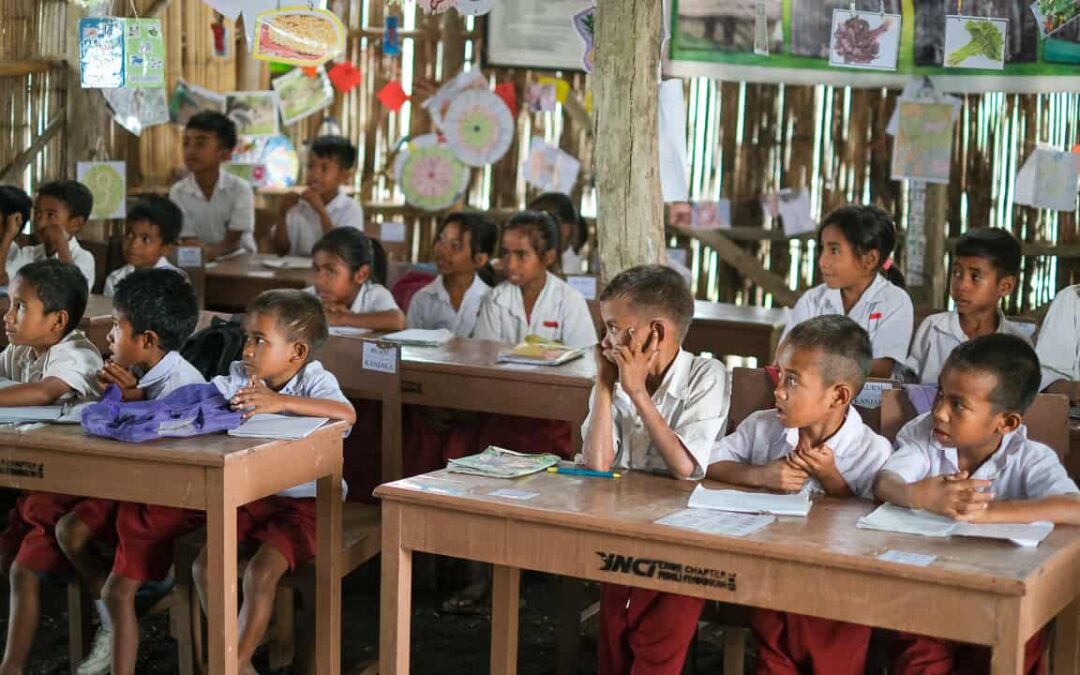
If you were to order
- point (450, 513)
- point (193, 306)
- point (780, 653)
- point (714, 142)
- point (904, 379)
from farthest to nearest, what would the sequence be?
point (714, 142) < point (904, 379) < point (193, 306) < point (780, 653) < point (450, 513)

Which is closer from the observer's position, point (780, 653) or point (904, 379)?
point (780, 653)

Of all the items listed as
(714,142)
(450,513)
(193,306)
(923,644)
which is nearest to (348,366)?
(193,306)

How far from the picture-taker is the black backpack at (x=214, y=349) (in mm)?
4215

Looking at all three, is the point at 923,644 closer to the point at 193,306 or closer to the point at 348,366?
the point at 348,366

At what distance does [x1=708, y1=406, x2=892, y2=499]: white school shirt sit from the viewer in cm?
326

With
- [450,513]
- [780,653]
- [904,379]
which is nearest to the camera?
[450,513]

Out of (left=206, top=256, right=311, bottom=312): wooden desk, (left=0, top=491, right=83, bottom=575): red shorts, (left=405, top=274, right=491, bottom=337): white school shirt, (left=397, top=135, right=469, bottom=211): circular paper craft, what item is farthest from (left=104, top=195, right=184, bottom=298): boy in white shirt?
(left=397, top=135, right=469, bottom=211): circular paper craft

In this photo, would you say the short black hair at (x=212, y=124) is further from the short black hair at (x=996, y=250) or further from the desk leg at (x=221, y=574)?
the desk leg at (x=221, y=574)

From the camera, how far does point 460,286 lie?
587cm

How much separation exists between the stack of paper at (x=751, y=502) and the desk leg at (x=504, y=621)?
51cm

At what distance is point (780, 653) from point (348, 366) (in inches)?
63.3

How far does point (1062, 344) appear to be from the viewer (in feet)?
15.9

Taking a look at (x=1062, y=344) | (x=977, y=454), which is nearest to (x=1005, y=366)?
(x=977, y=454)

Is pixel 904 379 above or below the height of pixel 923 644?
above
